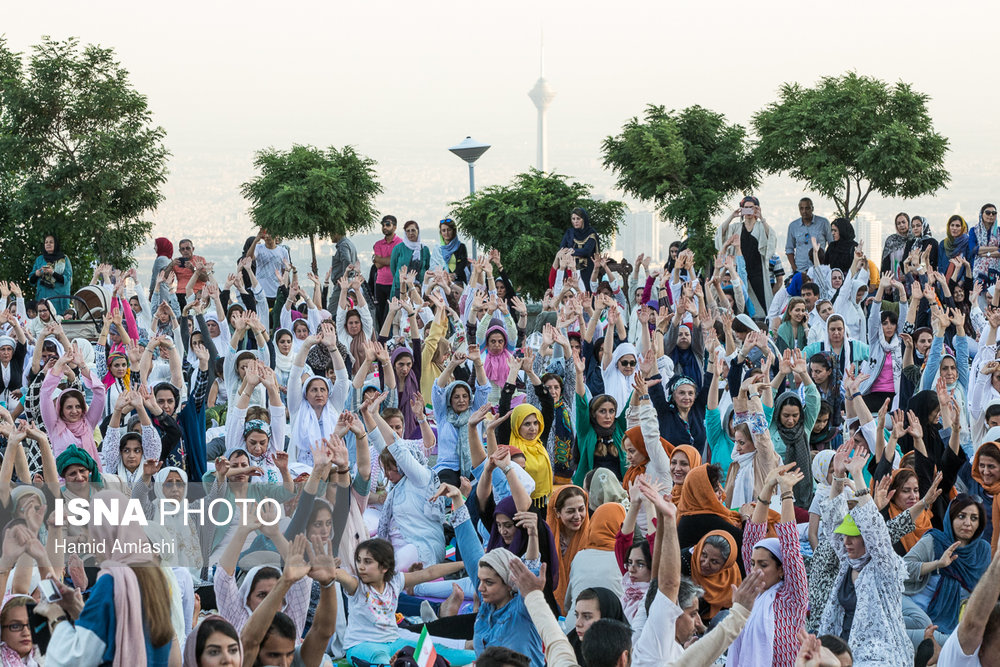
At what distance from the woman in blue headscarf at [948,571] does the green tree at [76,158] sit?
16116mm

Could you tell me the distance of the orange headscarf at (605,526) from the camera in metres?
6.24

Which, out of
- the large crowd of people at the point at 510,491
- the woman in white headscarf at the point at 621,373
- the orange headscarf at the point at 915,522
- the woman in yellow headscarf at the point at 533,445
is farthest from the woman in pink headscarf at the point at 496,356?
the orange headscarf at the point at 915,522

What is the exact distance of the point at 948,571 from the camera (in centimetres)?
629

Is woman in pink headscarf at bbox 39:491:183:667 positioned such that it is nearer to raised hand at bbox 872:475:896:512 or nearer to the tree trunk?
raised hand at bbox 872:475:896:512

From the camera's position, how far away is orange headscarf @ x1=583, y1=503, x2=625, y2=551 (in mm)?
6238

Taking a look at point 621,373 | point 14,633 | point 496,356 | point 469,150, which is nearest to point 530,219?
point 469,150

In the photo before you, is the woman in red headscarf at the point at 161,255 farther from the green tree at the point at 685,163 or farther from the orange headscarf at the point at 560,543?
the orange headscarf at the point at 560,543

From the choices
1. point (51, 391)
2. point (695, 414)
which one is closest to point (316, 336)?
point (51, 391)

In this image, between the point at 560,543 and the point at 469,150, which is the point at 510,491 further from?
the point at 469,150

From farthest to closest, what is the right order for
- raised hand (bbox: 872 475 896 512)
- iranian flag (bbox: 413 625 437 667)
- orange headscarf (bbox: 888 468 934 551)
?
orange headscarf (bbox: 888 468 934 551)
raised hand (bbox: 872 475 896 512)
iranian flag (bbox: 413 625 437 667)

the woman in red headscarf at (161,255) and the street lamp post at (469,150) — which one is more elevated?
the street lamp post at (469,150)

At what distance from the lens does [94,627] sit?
4422mm

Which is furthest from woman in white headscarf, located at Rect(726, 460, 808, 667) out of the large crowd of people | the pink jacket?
the pink jacket

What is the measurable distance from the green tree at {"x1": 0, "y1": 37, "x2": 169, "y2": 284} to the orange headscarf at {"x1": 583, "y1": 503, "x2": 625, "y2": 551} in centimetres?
1527
